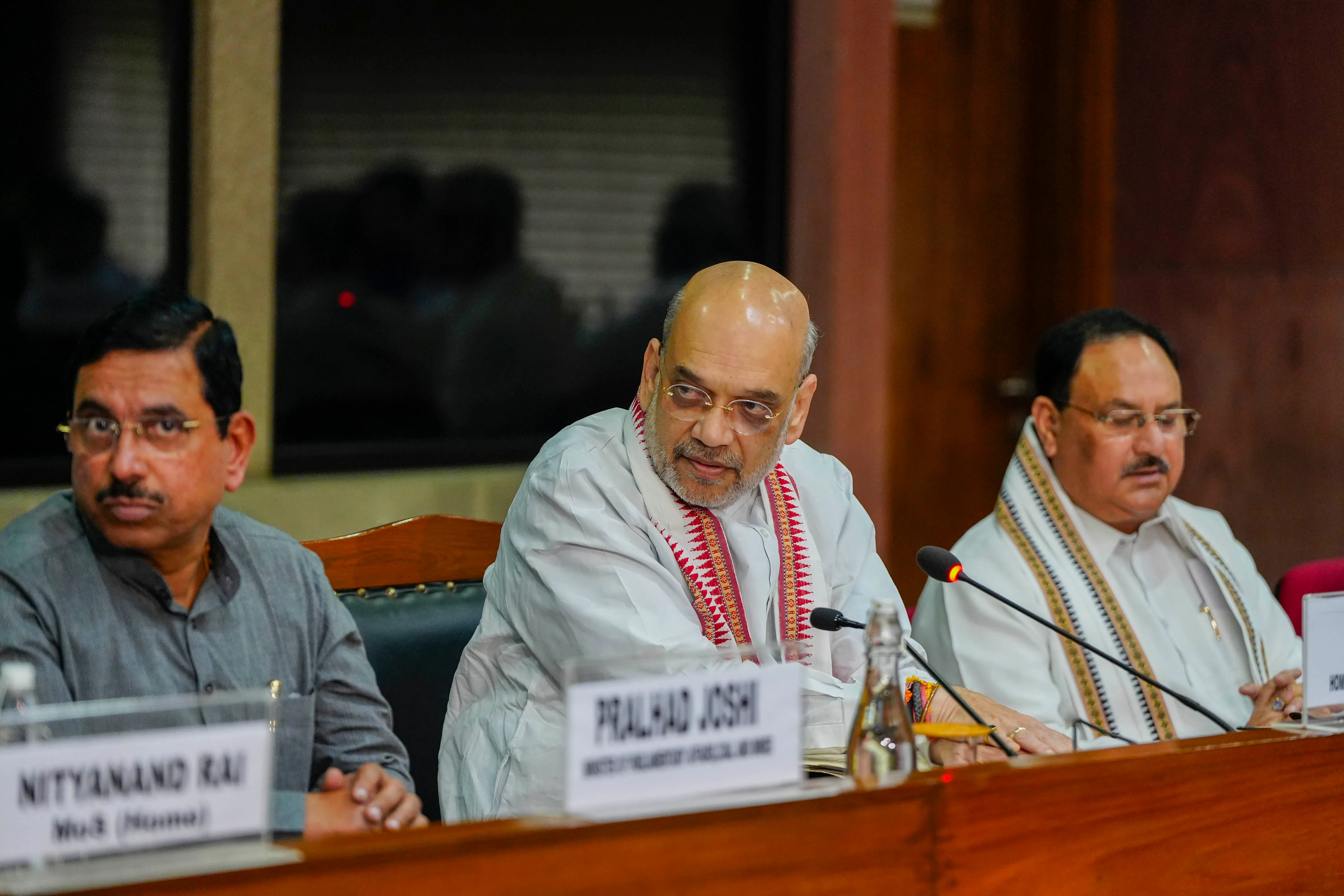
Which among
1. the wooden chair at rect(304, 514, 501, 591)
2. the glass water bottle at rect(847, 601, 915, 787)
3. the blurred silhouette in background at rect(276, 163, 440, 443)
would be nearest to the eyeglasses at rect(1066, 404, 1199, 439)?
the wooden chair at rect(304, 514, 501, 591)

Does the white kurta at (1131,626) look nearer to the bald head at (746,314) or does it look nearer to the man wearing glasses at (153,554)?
the bald head at (746,314)

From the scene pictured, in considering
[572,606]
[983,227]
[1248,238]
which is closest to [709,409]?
[572,606]

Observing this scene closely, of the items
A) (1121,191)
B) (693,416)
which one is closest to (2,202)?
(693,416)

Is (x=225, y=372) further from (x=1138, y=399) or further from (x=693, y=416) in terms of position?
(x=1138, y=399)

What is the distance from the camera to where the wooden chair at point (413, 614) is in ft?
7.79

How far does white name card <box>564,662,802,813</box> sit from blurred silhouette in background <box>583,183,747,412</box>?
271 cm

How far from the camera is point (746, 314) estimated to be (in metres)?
2.20

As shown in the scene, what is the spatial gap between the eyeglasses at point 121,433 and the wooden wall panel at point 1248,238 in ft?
11.5

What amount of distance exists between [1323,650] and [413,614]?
1321mm

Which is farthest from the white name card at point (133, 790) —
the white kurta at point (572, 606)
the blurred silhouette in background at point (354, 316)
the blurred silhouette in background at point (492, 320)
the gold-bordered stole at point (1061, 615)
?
the blurred silhouette in background at point (492, 320)

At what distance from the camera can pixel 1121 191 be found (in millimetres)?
4707

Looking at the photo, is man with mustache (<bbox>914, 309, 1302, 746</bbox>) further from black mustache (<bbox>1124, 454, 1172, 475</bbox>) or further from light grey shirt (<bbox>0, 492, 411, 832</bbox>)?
light grey shirt (<bbox>0, 492, 411, 832</bbox>)

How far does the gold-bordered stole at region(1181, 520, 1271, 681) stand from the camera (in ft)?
9.22

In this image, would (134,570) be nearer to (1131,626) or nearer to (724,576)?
(724,576)
